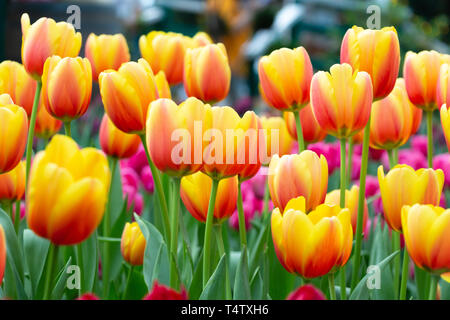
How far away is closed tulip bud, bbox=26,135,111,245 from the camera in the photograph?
0.42 meters

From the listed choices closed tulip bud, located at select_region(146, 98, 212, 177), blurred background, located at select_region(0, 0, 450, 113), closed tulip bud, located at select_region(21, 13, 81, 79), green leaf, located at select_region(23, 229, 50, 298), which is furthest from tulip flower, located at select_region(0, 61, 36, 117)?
blurred background, located at select_region(0, 0, 450, 113)

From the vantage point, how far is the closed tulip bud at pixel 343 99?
2.00ft

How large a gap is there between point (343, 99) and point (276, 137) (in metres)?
0.12

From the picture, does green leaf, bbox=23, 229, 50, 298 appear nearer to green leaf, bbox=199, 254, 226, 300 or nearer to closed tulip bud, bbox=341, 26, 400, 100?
green leaf, bbox=199, 254, 226, 300

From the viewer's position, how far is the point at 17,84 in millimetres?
775

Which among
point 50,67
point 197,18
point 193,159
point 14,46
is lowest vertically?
point 193,159

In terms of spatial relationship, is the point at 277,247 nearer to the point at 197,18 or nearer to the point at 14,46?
the point at 14,46

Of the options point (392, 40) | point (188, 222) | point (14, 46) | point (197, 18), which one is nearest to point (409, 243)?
point (392, 40)

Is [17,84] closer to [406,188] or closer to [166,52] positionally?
[166,52]

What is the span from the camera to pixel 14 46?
4.61 metres

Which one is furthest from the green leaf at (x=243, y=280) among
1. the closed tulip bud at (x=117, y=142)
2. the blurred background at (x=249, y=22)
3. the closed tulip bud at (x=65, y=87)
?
the blurred background at (x=249, y=22)

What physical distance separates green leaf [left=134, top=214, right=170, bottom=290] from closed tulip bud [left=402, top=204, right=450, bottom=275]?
216 millimetres
